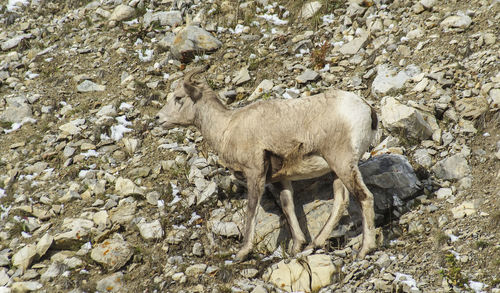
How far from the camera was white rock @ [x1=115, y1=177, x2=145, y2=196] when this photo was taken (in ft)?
26.4

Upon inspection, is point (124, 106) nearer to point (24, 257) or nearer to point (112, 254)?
point (24, 257)

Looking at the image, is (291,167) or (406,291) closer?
(406,291)

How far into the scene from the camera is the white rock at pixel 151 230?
7168 mm

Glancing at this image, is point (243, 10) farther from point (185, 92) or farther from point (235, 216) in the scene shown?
point (235, 216)

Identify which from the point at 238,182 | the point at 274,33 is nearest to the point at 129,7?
the point at 274,33

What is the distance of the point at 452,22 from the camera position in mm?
9617

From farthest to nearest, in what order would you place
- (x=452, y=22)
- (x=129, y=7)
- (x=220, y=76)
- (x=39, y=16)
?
(x=39, y=16) → (x=129, y=7) → (x=220, y=76) → (x=452, y=22)

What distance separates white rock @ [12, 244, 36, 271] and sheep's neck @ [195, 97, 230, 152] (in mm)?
3027

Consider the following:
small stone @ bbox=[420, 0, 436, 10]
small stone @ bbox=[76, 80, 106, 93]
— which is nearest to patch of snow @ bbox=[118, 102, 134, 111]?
small stone @ bbox=[76, 80, 106, 93]

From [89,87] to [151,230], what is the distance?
17.6ft

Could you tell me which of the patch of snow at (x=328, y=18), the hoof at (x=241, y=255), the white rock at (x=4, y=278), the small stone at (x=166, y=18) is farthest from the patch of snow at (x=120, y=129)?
the patch of snow at (x=328, y=18)

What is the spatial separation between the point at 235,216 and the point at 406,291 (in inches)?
116

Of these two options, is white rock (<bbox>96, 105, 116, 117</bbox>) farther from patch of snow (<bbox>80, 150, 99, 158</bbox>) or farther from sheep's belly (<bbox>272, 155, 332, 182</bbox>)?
sheep's belly (<bbox>272, 155, 332, 182</bbox>)

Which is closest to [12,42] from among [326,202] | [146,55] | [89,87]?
[89,87]
